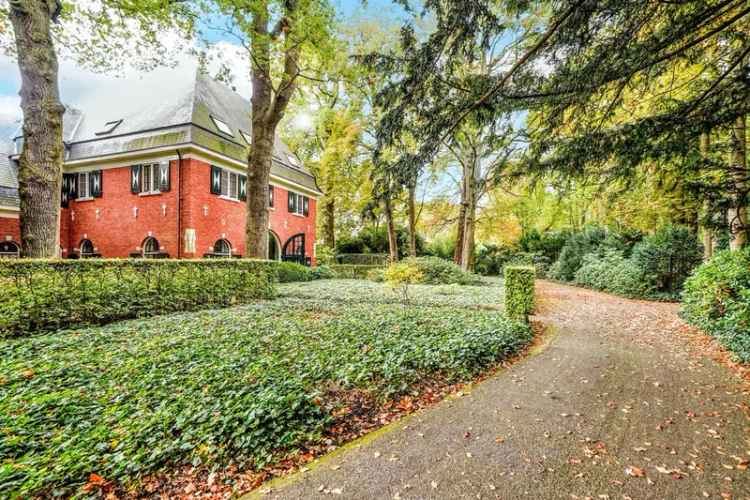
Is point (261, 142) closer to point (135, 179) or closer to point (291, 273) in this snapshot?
point (291, 273)

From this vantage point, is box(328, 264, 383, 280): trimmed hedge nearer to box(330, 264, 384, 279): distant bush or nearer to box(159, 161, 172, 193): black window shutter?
box(330, 264, 384, 279): distant bush

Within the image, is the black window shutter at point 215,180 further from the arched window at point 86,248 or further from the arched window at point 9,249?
the arched window at point 9,249

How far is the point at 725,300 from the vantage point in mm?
5305

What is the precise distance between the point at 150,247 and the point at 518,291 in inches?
577

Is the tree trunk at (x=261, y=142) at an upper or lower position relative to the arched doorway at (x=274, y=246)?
upper

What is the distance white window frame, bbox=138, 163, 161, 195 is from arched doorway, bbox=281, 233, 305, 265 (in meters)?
6.64

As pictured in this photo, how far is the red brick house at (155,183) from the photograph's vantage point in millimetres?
13375

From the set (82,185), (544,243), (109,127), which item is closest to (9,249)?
(82,185)

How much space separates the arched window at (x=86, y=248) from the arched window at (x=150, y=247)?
3.48 metres

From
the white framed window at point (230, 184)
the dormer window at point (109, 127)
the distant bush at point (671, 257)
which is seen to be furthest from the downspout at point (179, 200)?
the distant bush at point (671, 257)

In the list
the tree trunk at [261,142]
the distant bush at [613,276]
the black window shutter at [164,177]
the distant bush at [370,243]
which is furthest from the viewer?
the distant bush at [370,243]

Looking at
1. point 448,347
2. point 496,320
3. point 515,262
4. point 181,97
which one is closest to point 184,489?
point 448,347

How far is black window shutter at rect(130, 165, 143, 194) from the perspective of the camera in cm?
1408

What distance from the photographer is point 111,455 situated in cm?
220
